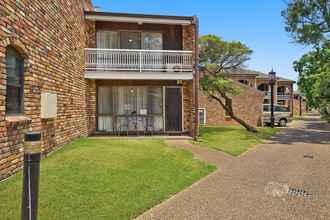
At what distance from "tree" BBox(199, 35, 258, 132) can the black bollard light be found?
16.4m

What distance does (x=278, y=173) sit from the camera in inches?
323

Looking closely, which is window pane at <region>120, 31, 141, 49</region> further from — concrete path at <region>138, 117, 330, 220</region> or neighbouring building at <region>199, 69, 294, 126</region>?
neighbouring building at <region>199, 69, 294, 126</region>

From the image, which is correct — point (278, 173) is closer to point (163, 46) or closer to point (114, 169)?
point (114, 169)

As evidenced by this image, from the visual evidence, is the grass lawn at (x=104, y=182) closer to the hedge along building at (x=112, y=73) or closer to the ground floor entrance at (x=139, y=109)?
the hedge along building at (x=112, y=73)

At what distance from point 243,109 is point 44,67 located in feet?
71.7

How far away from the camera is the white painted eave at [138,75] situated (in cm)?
1404

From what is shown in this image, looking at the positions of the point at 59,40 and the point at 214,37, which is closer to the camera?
the point at 59,40

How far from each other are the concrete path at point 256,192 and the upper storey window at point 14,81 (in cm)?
395

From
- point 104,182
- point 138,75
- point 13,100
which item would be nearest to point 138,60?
point 138,75

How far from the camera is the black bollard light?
307 centimetres

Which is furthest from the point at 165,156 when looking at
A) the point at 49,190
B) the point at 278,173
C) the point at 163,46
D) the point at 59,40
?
the point at 163,46

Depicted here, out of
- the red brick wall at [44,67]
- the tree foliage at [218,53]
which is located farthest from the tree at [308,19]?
the red brick wall at [44,67]

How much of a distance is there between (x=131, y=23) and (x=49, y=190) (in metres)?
11.6

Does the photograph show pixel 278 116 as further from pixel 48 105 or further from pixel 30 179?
pixel 30 179
